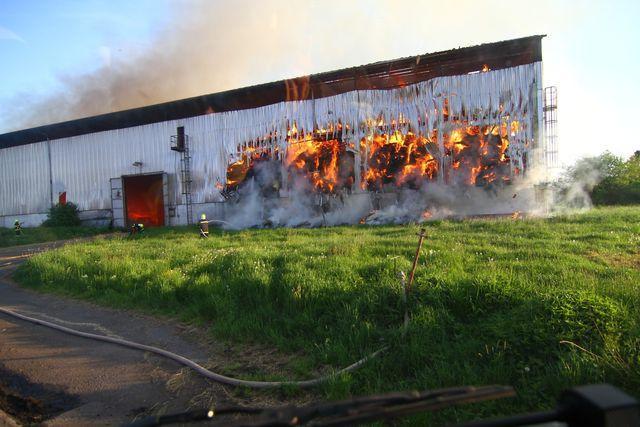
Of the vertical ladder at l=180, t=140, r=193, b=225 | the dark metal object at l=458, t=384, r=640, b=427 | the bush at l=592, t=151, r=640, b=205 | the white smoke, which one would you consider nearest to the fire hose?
the dark metal object at l=458, t=384, r=640, b=427

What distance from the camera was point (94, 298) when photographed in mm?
7340

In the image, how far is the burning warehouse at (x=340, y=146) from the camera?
17.1 meters

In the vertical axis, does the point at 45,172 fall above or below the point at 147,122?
below

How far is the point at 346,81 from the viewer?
65.4ft

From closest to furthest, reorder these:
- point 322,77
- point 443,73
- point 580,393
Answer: point 580,393, point 443,73, point 322,77

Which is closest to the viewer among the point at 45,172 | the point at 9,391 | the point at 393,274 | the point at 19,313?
the point at 9,391

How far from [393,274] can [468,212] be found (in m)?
13.0

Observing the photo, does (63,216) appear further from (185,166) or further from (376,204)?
(376,204)

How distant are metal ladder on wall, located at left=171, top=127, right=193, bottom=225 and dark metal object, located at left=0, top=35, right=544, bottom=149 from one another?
148 centimetres

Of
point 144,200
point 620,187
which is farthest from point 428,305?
point 144,200

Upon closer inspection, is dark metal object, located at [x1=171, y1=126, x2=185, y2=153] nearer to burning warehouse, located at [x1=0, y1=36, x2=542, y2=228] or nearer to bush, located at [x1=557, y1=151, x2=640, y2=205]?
burning warehouse, located at [x1=0, y1=36, x2=542, y2=228]

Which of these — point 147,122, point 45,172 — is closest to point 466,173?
point 147,122

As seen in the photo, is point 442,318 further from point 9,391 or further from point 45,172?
point 45,172

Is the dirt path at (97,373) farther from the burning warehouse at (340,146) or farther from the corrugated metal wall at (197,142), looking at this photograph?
the corrugated metal wall at (197,142)
